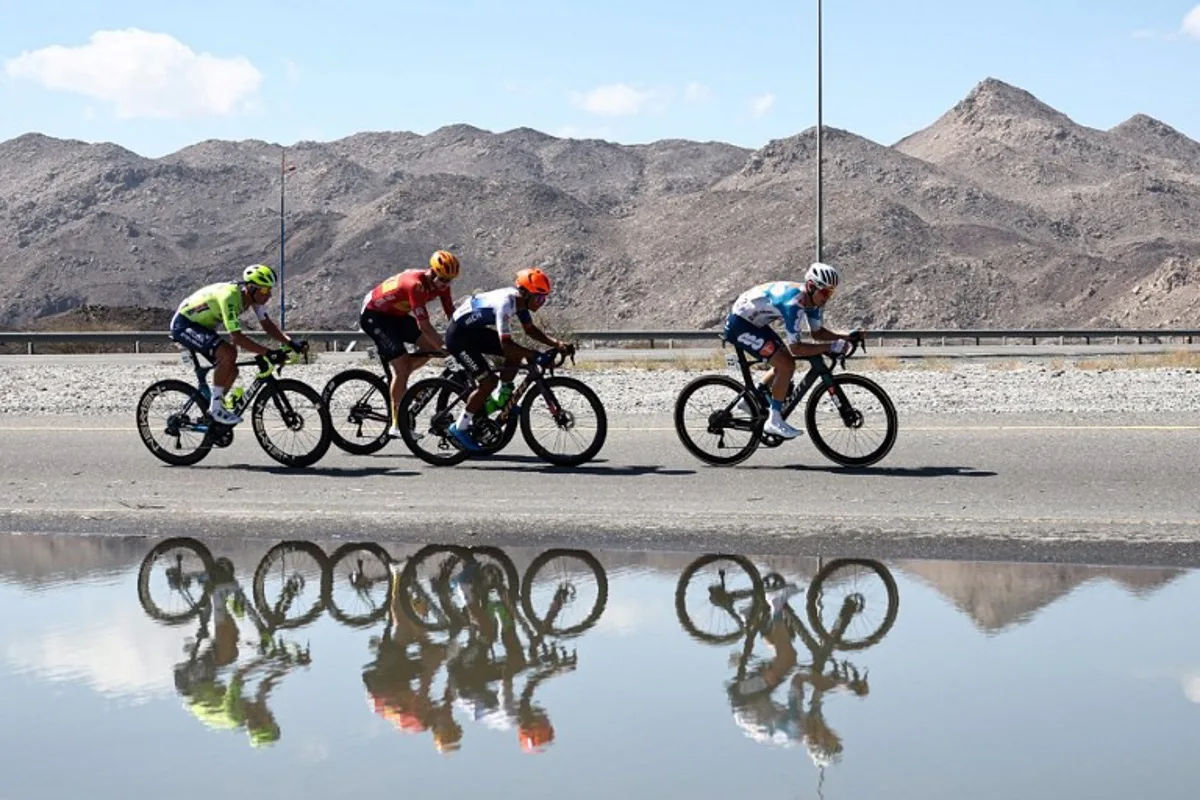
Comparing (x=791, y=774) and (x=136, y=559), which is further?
(x=136, y=559)

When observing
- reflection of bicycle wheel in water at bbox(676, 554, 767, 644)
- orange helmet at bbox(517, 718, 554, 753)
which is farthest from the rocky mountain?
orange helmet at bbox(517, 718, 554, 753)

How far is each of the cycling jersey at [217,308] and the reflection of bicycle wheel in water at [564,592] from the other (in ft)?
17.4

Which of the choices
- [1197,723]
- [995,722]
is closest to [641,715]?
[995,722]

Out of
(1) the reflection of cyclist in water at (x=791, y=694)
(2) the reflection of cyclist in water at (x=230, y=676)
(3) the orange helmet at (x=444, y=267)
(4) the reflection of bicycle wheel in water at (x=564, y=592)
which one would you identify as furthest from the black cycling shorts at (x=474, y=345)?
(1) the reflection of cyclist in water at (x=791, y=694)

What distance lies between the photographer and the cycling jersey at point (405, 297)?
43.9 feet

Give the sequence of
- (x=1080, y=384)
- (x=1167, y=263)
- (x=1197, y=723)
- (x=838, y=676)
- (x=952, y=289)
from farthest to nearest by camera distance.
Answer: (x=952, y=289) → (x=1167, y=263) → (x=1080, y=384) → (x=838, y=676) → (x=1197, y=723)

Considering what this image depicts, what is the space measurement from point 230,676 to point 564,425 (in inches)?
290

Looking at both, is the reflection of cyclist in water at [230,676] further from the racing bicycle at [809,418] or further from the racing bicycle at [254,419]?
the racing bicycle at [809,418]

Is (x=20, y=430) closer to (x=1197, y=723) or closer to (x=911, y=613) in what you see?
(x=911, y=613)

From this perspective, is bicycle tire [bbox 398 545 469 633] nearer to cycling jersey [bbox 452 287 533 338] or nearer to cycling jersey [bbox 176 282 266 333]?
cycling jersey [bbox 452 287 533 338]

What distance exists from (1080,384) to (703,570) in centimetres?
1713

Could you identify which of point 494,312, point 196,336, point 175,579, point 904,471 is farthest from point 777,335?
point 175,579

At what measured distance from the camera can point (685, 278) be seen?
323 feet

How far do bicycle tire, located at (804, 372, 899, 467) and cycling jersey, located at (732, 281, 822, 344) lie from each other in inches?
18.4
